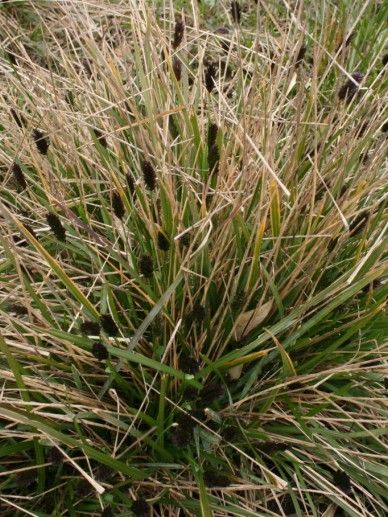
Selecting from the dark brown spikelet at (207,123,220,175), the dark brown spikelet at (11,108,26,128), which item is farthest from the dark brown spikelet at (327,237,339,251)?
the dark brown spikelet at (11,108,26,128)

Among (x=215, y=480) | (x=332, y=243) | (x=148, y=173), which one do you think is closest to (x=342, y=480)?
(x=215, y=480)

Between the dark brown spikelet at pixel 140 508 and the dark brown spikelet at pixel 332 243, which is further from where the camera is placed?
the dark brown spikelet at pixel 332 243

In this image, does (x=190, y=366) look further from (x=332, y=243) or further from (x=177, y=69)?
(x=177, y=69)

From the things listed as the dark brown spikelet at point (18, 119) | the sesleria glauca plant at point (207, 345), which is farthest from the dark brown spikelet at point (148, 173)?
the dark brown spikelet at point (18, 119)

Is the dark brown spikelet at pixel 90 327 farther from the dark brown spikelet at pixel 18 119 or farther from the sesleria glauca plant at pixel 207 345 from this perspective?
the dark brown spikelet at pixel 18 119

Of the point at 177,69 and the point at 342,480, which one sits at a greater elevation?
the point at 177,69

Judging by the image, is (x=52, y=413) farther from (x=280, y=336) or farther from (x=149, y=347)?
(x=280, y=336)
